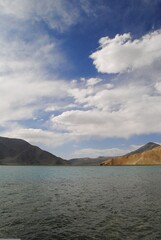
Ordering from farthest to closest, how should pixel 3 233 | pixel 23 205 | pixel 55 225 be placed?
pixel 23 205
pixel 55 225
pixel 3 233

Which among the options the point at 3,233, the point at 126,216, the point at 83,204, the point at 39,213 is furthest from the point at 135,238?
the point at 83,204

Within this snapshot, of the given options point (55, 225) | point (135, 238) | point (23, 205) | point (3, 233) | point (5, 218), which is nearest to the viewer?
point (135, 238)

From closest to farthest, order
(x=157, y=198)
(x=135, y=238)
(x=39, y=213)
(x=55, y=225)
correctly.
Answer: (x=135, y=238) < (x=55, y=225) < (x=39, y=213) < (x=157, y=198)

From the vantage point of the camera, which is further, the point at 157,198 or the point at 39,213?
the point at 157,198

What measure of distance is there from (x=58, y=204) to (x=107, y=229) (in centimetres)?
1597

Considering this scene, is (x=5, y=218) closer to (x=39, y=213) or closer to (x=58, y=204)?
(x=39, y=213)

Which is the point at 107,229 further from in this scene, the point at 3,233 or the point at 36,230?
the point at 3,233

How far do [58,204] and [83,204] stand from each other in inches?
153

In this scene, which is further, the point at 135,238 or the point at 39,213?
the point at 39,213

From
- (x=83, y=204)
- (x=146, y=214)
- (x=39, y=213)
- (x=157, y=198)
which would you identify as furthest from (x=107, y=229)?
(x=157, y=198)

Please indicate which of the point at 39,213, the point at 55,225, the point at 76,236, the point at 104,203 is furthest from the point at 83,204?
the point at 76,236

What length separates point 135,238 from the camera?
2527 centimetres

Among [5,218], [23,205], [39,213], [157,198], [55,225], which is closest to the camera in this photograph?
[55,225]

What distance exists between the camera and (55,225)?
30.3m
